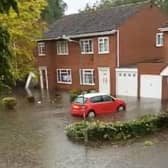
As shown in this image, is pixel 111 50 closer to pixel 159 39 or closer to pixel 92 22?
pixel 92 22

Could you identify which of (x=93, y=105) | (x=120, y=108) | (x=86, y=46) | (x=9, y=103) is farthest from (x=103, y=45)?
(x=93, y=105)

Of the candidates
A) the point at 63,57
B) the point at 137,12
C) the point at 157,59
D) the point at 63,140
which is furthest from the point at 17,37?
the point at 63,140

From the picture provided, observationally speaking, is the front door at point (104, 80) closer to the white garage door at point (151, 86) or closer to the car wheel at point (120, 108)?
the white garage door at point (151, 86)

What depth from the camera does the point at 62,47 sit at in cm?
4575

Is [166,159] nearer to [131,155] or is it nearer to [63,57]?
[131,155]

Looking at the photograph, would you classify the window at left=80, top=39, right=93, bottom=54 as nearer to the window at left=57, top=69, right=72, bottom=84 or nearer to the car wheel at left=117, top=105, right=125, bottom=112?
the window at left=57, top=69, right=72, bottom=84

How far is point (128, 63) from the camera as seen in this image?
3981cm

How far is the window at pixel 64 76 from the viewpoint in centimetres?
4562

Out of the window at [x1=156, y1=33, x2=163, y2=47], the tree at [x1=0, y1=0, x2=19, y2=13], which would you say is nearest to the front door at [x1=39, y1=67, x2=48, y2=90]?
the window at [x1=156, y1=33, x2=163, y2=47]

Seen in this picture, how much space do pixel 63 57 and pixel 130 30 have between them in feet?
31.4

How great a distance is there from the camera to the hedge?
20.6 m

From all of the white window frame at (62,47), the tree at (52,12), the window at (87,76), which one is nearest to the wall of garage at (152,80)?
the window at (87,76)

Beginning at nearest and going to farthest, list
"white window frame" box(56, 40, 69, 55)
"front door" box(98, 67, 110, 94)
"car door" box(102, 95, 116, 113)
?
"car door" box(102, 95, 116, 113)
"front door" box(98, 67, 110, 94)
"white window frame" box(56, 40, 69, 55)

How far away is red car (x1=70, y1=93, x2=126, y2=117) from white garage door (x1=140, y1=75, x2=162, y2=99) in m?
5.64
